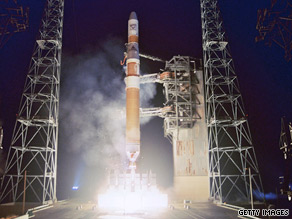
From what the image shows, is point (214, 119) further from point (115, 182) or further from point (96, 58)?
point (96, 58)

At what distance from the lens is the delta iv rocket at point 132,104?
3266cm

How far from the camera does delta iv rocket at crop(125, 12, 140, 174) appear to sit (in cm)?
3266

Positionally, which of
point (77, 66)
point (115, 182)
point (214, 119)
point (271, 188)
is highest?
point (77, 66)

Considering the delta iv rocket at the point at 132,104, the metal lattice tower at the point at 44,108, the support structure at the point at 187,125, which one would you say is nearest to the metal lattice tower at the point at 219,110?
the support structure at the point at 187,125

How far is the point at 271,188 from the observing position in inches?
2435

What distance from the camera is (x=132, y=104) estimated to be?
3409 centimetres

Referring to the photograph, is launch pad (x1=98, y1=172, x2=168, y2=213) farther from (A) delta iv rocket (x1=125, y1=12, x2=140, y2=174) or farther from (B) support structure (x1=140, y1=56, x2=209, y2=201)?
(B) support structure (x1=140, y1=56, x2=209, y2=201)

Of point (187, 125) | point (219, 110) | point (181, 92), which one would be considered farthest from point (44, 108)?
point (219, 110)

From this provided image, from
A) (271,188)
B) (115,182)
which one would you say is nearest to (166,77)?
(115,182)

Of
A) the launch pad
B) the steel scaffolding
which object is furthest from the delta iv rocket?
the steel scaffolding

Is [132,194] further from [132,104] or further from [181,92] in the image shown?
[181,92]

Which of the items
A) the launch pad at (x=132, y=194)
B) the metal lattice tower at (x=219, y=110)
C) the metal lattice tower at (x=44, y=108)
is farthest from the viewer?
the metal lattice tower at (x=219, y=110)

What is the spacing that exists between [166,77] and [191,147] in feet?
38.0

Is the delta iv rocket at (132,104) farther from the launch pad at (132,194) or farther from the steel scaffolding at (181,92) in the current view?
the steel scaffolding at (181,92)
